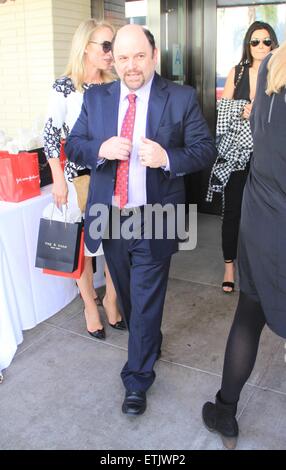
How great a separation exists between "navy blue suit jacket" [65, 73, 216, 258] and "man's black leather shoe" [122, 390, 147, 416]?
701 mm

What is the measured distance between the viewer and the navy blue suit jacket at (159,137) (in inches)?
86.5

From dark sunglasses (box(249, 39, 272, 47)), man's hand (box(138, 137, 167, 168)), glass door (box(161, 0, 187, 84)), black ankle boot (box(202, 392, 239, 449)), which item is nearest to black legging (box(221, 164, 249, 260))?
dark sunglasses (box(249, 39, 272, 47))

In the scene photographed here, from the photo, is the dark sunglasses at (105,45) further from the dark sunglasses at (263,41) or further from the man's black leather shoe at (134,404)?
the man's black leather shoe at (134,404)

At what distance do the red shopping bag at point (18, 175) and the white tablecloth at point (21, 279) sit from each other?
2.1 inches

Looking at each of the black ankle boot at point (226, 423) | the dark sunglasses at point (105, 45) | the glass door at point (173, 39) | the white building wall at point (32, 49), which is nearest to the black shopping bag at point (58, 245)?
the dark sunglasses at point (105, 45)

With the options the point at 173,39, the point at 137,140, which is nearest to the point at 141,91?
the point at 137,140

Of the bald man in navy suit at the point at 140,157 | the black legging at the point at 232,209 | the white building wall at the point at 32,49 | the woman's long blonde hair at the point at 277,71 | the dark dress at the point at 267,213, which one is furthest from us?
the white building wall at the point at 32,49

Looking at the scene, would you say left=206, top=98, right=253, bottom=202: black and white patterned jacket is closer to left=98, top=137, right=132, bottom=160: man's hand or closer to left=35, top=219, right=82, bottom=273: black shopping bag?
left=35, top=219, right=82, bottom=273: black shopping bag

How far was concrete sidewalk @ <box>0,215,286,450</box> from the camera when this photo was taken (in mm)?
2264

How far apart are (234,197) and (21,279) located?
62.8 inches

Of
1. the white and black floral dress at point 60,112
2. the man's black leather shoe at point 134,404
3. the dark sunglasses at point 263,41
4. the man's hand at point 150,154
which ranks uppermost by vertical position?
the dark sunglasses at point 263,41

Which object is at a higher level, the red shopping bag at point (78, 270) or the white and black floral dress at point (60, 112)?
the white and black floral dress at point (60, 112)

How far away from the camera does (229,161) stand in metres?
3.45

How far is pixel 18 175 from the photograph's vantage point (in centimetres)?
287
